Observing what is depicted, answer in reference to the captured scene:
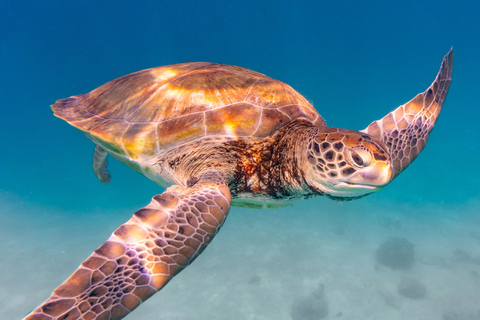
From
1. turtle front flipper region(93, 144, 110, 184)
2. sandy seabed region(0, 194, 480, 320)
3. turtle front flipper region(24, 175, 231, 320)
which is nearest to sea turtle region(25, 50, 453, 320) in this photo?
turtle front flipper region(24, 175, 231, 320)

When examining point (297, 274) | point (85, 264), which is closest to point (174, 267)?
point (85, 264)

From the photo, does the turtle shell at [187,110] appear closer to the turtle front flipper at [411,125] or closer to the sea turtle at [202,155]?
the sea turtle at [202,155]

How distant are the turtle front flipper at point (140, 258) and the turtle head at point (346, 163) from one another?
110cm

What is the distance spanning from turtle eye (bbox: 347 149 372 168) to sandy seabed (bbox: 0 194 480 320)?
8.42 m

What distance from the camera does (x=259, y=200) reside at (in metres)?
3.76

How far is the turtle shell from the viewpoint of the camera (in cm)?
333

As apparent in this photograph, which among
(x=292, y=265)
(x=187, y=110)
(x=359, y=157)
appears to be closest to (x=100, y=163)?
(x=187, y=110)

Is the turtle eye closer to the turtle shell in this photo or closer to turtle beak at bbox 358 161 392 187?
turtle beak at bbox 358 161 392 187

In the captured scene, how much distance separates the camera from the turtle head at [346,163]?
2453 millimetres

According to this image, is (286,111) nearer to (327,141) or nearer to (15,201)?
(327,141)

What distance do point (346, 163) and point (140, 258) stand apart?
214 cm

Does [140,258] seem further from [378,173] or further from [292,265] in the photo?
[292,265]

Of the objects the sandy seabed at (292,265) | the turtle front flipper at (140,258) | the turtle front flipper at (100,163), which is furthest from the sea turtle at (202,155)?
the sandy seabed at (292,265)

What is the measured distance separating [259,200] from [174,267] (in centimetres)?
187
